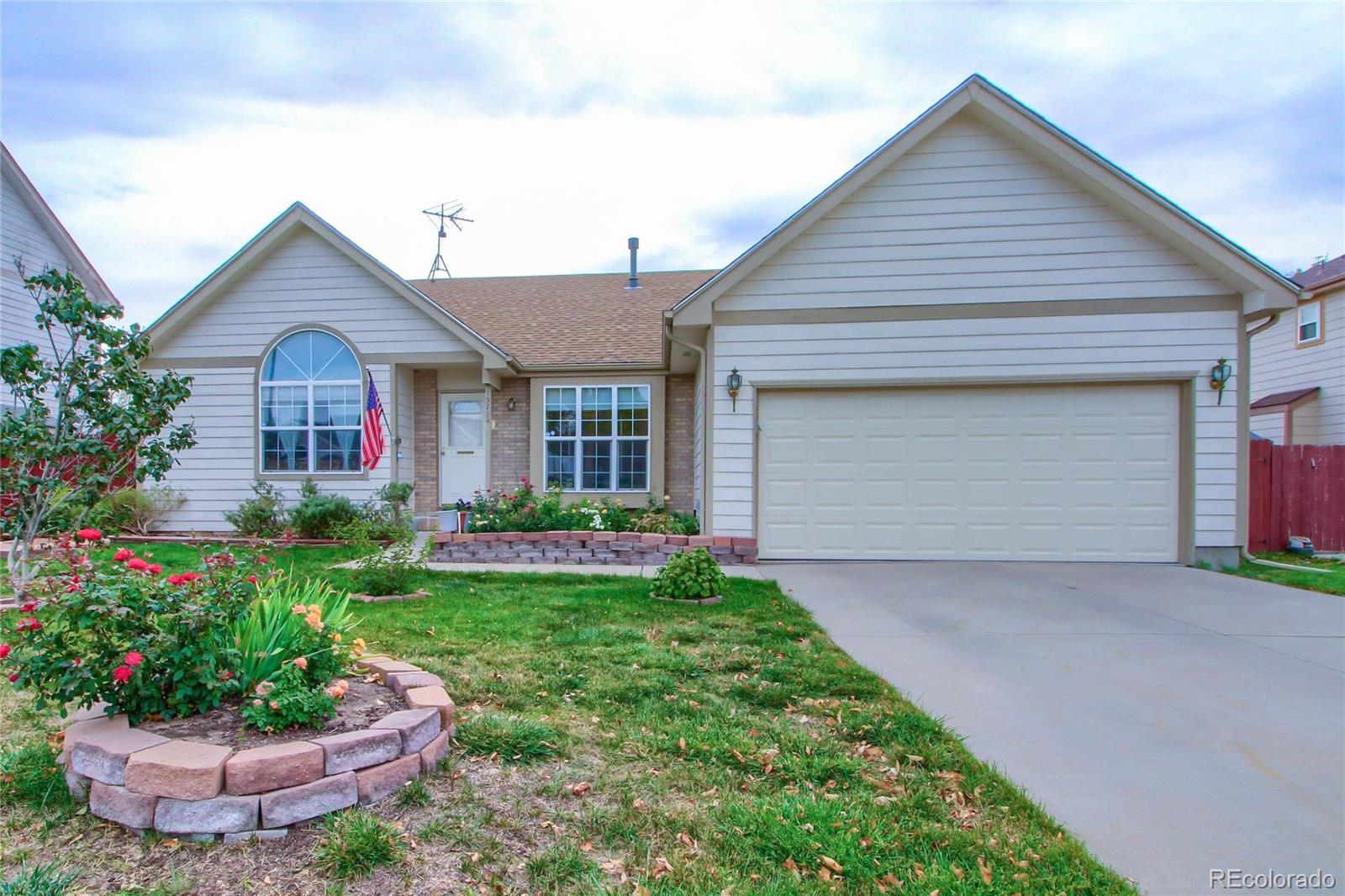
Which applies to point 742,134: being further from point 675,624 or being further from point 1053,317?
point 675,624

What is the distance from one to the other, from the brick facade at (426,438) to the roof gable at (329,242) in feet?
4.82

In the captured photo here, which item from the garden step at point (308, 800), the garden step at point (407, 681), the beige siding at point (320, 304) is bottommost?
the garden step at point (308, 800)

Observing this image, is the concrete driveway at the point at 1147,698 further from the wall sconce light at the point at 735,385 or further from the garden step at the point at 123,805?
the garden step at the point at 123,805

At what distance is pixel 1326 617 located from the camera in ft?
17.8

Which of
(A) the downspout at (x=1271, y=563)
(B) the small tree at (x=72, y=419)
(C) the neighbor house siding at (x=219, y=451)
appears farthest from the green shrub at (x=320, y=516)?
(A) the downspout at (x=1271, y=563)

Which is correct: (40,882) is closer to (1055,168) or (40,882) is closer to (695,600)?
(695,600)

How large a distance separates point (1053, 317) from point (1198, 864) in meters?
7.49

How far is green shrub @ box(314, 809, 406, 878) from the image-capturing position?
6.65ft

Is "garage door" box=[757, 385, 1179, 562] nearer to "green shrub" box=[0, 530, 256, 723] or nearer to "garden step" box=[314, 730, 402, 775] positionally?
"garden step" box=[314, 730, 402, 775]

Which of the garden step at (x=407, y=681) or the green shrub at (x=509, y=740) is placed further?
the garden step at (x=407, y=681)

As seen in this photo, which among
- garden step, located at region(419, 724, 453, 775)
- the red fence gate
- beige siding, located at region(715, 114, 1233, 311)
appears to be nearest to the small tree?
garden step, located at region(419, 724, 453, 775)

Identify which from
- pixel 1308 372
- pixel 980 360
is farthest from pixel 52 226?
pixel 1308 372

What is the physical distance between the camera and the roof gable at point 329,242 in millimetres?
10492

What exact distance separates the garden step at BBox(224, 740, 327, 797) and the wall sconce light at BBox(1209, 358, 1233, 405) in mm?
9874
